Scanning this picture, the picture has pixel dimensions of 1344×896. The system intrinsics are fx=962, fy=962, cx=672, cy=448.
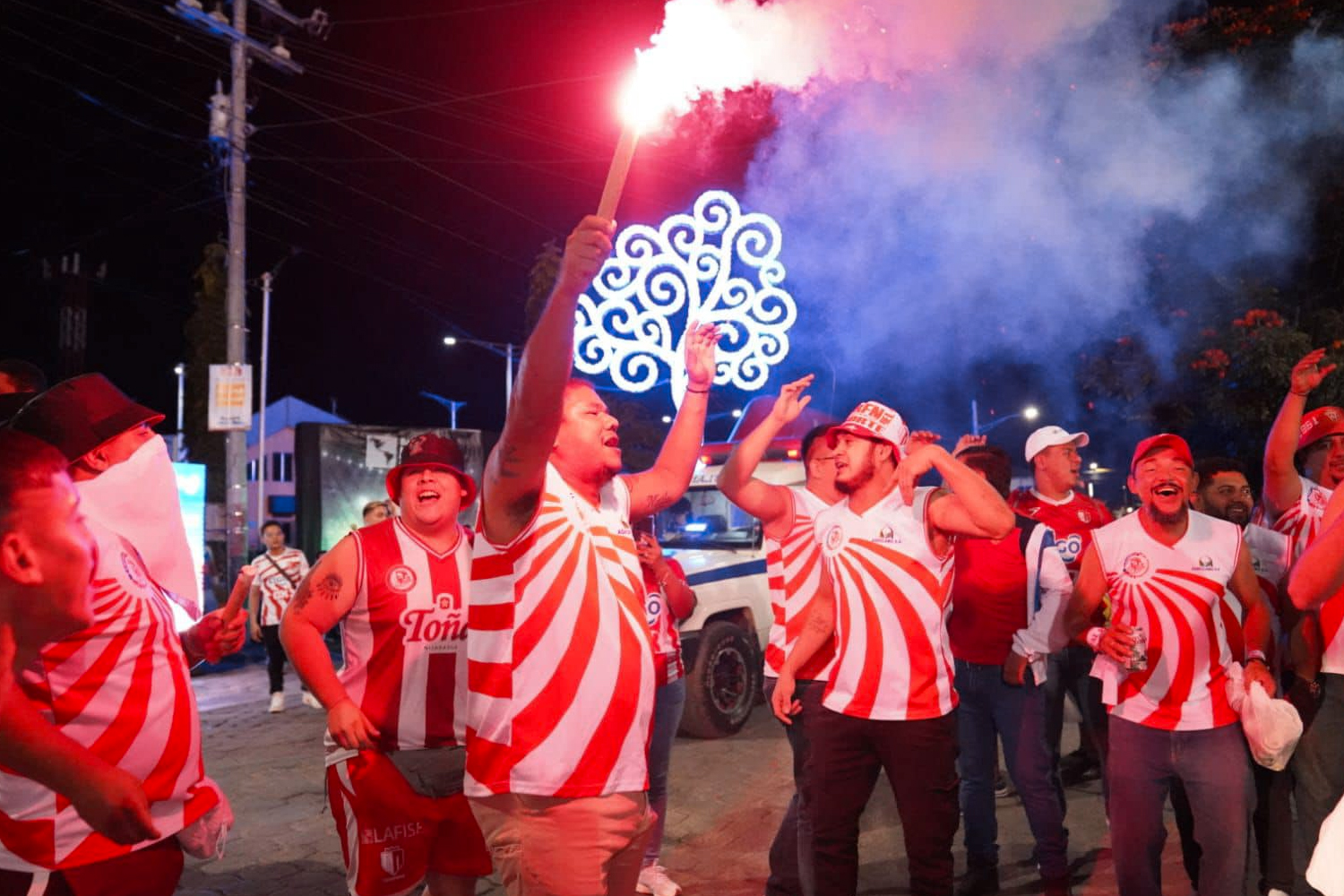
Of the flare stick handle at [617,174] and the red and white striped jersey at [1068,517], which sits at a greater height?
the flare stick handle at [617,174]

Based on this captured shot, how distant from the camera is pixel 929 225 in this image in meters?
11.1

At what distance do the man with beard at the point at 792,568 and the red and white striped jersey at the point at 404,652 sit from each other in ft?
5.00

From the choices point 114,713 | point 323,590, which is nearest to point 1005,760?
point 323,590

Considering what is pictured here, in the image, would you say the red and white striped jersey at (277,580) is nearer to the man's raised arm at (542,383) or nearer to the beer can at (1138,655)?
the man's raised arm at (542,383)

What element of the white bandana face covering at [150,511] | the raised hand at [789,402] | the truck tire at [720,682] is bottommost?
the truck tire at [720,682]

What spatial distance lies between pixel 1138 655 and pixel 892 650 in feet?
3.19

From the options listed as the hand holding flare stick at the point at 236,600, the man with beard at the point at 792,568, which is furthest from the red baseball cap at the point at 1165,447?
the hand holding flare stick at the point at 236,600

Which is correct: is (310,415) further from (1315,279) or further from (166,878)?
(166,878)

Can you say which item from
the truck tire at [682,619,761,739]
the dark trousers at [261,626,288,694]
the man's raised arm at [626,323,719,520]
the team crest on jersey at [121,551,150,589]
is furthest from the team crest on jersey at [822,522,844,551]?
the dark trousers at [261,626,288,694]

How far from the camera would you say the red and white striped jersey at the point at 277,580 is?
10.2 metres

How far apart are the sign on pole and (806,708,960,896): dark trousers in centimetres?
1318

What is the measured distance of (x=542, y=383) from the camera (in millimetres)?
2416

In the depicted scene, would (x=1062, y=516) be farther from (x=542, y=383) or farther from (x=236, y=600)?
(x=236, y=600)

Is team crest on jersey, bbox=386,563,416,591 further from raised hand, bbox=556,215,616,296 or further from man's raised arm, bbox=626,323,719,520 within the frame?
raised hand, bbox=556,215,616,296
